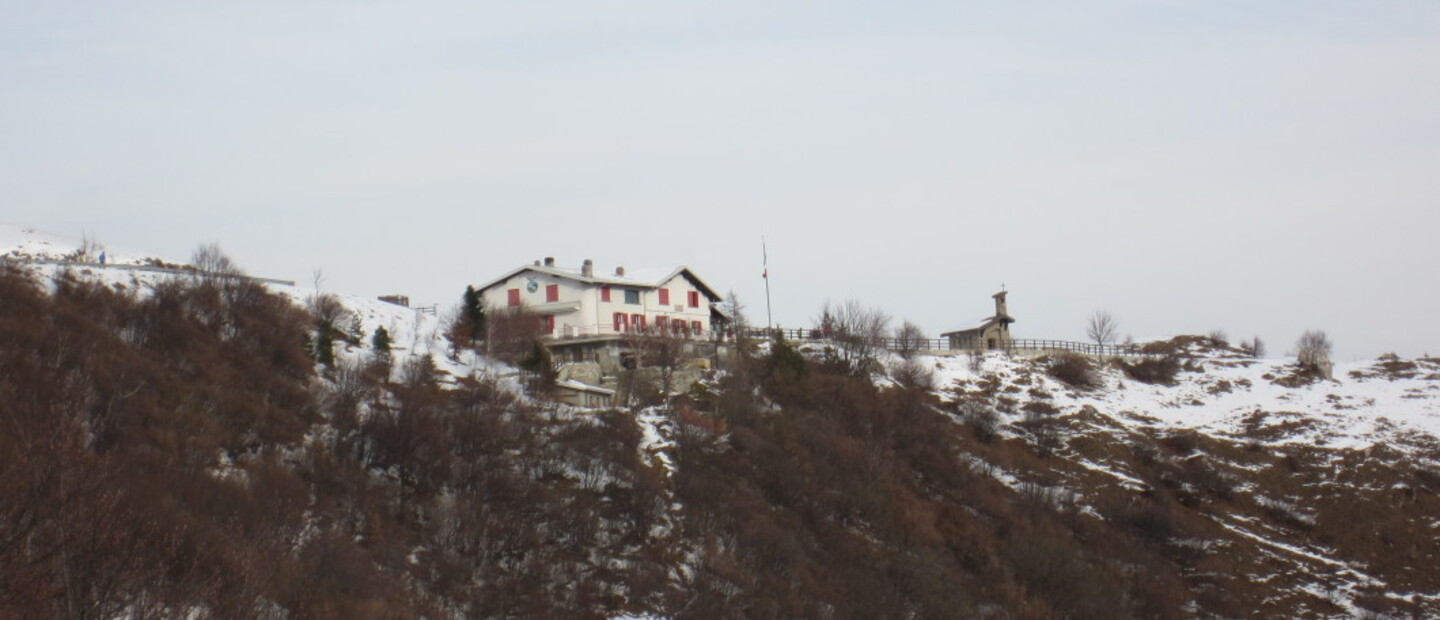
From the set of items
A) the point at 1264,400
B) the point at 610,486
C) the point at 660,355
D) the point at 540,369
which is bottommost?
the point at 610,486

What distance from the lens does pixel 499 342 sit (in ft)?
212

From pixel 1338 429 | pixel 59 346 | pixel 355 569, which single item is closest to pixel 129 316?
Answer: pixel 59 346

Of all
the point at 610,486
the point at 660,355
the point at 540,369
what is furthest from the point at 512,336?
the point at 610,486

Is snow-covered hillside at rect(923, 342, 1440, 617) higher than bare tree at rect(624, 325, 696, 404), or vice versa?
bare tree at rect(624, 325, 696, 404)

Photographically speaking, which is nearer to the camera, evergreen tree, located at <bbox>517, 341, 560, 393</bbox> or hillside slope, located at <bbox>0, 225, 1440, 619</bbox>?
hillside slope, located at <bbox>0, 225, 1440, 619</bbox>

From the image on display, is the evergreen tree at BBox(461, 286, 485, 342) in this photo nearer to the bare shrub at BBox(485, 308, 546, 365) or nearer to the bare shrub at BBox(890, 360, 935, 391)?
the bare shrub at BBox(485, 308, 546, 365)

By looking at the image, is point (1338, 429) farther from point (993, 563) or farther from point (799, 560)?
point (799, 560)

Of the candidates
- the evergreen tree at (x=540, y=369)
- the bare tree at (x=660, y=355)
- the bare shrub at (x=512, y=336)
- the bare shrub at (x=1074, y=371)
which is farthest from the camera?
the bare shrub at (x=1074, y=371)

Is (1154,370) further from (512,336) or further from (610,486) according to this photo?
(610,486)

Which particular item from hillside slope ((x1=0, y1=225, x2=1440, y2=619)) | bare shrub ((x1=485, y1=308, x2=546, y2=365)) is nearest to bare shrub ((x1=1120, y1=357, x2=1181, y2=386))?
hillside slope ((x1=0, y1=225, x2=1440, y2=619))

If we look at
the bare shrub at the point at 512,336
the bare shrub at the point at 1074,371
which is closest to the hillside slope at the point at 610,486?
the bare shrub at the point at 512,336

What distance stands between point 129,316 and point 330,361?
743cm

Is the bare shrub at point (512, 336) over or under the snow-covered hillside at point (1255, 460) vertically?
over

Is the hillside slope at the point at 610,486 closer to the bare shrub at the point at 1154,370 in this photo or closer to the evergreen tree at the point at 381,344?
the evergreen tree at the point at 381,344
